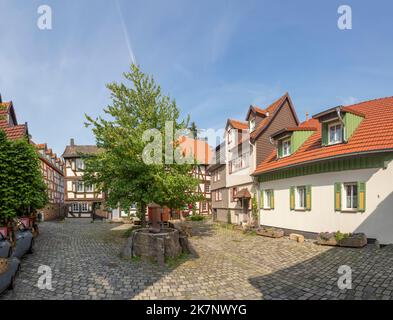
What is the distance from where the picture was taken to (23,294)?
6.18 m

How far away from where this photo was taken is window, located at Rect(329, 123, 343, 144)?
1257 centimetres

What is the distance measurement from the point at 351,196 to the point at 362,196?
0.77 m

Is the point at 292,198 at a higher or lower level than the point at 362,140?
lower

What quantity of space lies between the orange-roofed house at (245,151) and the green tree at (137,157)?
7.15 m

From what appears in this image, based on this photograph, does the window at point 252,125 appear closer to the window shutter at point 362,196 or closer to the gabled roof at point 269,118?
the gabled roof at point 269,118

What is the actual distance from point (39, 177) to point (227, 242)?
10.6 metres

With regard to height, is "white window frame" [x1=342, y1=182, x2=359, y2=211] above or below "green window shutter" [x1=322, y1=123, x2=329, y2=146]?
below

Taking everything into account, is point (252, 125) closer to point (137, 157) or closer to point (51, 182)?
point (137, 157)

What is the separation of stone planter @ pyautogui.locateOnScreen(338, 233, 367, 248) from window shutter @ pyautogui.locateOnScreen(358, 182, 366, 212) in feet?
3.72

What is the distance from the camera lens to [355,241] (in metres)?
10.4

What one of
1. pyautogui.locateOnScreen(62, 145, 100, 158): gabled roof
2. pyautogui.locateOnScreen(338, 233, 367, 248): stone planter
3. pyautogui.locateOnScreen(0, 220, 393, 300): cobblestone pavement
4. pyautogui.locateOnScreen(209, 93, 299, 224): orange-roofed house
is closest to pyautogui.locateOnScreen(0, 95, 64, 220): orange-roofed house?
pyautogui.locateOnScreen(62, 145, 100, 158): gabled roof

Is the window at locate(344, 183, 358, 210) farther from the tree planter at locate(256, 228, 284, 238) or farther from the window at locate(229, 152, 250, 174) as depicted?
the window at locate(229, 152, 250, 174)

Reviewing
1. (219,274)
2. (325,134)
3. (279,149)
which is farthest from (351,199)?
(219,274)

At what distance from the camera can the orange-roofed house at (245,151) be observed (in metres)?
18.6
